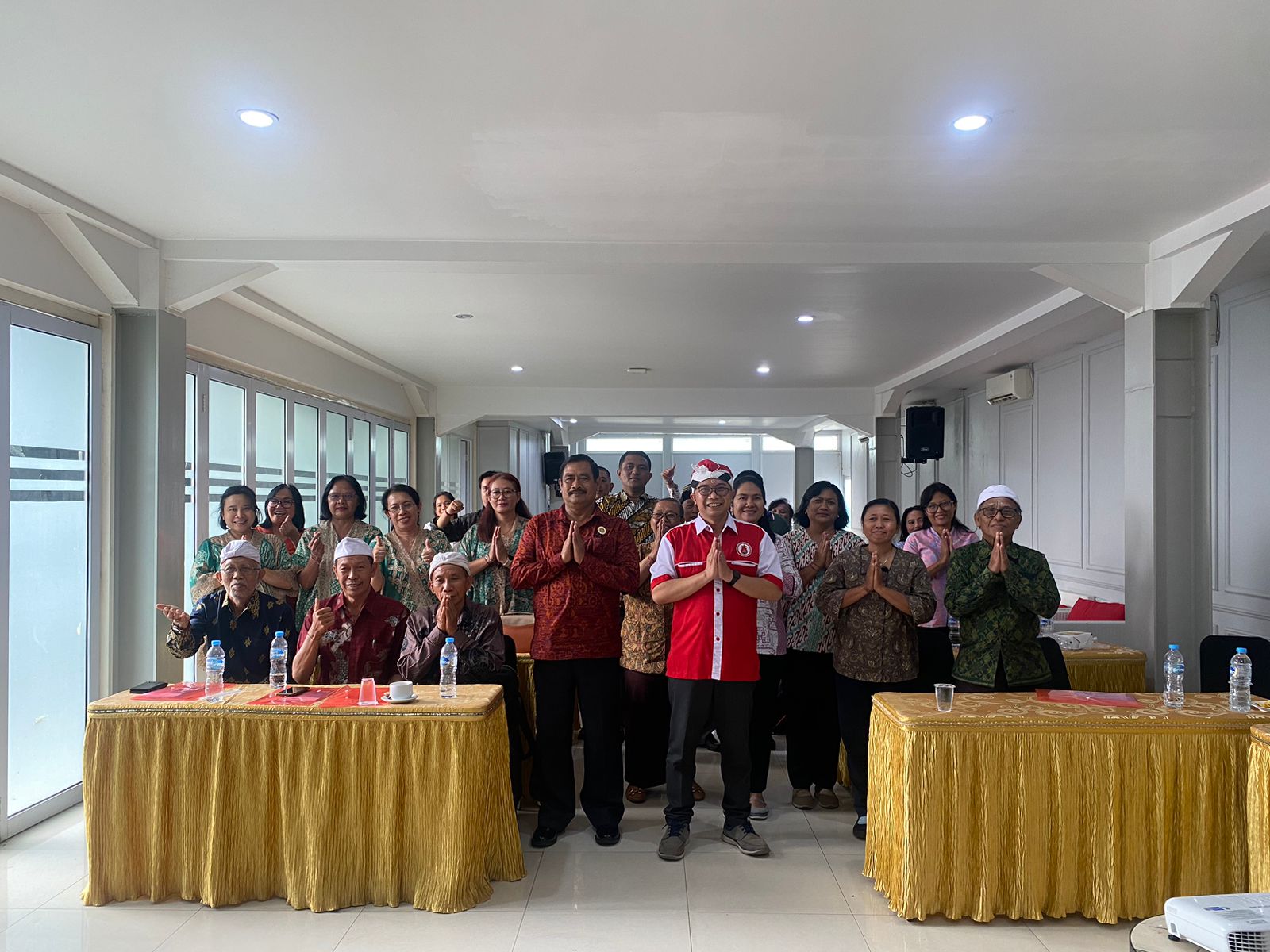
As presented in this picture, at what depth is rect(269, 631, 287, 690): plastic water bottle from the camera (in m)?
3.23

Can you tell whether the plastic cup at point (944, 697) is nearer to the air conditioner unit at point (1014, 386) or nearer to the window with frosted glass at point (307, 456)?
the window with frosted glass at point (307, 456)

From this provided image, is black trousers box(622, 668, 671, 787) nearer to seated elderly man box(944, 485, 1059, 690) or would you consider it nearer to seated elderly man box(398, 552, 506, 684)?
seated elderly man box(398, 552, 506, 684)

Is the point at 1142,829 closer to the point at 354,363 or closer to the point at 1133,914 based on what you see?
the point at 1133,914

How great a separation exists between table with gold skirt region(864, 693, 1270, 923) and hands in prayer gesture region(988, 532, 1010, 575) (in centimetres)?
64

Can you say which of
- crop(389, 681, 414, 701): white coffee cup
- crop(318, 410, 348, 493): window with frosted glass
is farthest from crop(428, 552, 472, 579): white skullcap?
crop(318, 410, 348, 493): window with frosted glass

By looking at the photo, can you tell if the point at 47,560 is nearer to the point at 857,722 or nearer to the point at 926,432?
the point at 857,722

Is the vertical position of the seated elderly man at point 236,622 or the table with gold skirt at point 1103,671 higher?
the seated elderly man at point 236,622

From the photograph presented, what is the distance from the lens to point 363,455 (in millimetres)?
9188

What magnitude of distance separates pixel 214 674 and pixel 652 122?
260 cm

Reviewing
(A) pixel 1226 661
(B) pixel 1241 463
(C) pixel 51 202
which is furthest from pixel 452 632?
(B) pixel 1241 463

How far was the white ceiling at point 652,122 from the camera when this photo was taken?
2.38 metres

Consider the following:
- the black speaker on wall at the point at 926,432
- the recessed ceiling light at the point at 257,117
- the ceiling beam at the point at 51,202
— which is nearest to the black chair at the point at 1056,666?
the recessed ceiling light at the point at 257,117

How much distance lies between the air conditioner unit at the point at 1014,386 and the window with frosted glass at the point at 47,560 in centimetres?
771

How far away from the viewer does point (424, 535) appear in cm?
459
